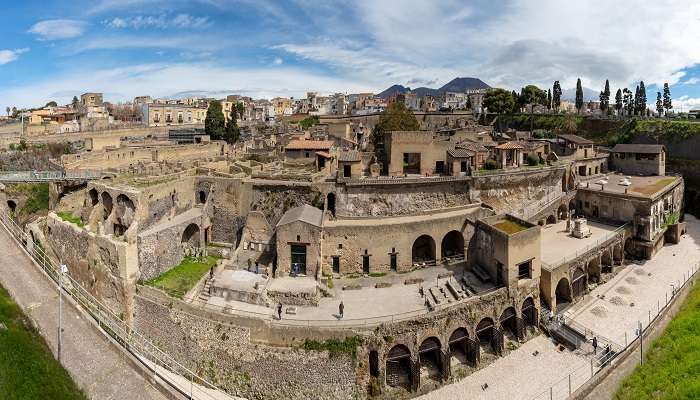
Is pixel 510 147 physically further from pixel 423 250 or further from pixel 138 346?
pixel 138 346

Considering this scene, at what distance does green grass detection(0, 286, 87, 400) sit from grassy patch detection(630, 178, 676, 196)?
40816mm

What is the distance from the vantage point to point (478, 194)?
35.4 metres

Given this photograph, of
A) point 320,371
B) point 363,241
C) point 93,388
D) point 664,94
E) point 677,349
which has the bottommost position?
point 320,371

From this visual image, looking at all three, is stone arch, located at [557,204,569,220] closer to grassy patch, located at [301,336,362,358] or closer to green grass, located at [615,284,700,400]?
green grass, located at [615,284,700,400]

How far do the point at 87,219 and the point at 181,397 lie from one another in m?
19.4

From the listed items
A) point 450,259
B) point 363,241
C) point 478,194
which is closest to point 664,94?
point 478,194

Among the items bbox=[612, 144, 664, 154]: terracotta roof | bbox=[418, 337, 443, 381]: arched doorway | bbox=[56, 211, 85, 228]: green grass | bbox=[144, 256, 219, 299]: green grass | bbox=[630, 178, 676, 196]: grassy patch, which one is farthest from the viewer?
bbox=[612, 144, 664, 154]: terracotta roof

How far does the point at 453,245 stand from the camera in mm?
31781

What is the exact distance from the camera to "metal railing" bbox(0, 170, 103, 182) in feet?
111

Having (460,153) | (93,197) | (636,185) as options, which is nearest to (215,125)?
(93,197)

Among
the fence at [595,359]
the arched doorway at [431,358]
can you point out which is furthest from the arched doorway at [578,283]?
the arched doorway at [431,358]

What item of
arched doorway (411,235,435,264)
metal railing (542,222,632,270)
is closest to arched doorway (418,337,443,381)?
arched doorway (411,235,435,264)

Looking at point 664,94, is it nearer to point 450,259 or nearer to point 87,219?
point 450,259

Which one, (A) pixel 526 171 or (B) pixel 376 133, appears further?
(B) pixel 376 133
